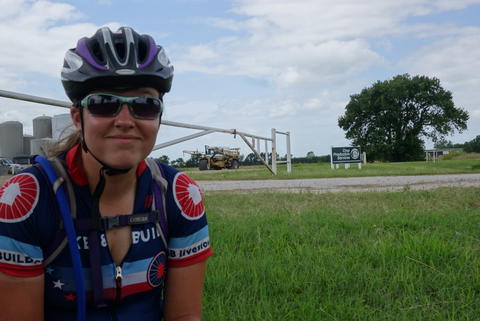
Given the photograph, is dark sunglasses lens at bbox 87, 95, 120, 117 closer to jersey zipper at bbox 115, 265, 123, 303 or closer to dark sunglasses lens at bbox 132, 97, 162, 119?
dark sunglasses lens at bbox 132, 97, 162, 119

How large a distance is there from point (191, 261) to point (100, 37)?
2.90 ft

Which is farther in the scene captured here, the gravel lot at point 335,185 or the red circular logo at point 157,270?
the gravel lot at point 335,185

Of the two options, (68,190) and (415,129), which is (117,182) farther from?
(415,129)

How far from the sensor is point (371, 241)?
3.71 metres

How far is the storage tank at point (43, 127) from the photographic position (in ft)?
11.0

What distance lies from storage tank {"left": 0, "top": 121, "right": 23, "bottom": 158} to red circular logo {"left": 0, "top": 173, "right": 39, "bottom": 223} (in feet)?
6.19

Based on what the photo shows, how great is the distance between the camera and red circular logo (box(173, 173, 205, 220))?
1749mm

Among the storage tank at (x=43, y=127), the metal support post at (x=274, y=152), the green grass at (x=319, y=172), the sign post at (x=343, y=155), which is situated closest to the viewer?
the storage tank at (x=43, y=127)

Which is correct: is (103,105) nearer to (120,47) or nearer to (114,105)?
(114,105)

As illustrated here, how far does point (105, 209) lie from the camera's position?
5.42 ft

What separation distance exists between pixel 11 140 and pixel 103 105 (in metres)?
2.03

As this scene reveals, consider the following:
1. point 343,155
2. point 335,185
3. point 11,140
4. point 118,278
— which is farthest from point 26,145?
point 343,155

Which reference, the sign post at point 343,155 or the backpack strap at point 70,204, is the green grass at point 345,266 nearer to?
the backpack strap at point 70,204

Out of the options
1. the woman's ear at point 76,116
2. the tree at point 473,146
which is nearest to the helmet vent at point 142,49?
the woman's ear at point 76,116
